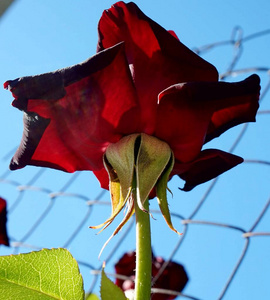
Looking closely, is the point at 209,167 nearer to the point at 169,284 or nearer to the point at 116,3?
the point at 116,3

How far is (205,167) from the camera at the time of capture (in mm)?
271

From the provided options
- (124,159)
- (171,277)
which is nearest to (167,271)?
(171,277)

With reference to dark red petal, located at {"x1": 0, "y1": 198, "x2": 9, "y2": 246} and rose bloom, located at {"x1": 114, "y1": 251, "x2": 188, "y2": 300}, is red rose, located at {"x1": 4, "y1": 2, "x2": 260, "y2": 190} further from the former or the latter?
rose bloom, located at {"x1": 114, "y1": 251, "x2": 188, "y2": 300}

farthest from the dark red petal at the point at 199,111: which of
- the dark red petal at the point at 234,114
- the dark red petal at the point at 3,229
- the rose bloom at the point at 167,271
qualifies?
the rose bloom at the point at 167,271

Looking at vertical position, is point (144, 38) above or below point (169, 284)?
above

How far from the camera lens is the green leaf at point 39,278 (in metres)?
0.21

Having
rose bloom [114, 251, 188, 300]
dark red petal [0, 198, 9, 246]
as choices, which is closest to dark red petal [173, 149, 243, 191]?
dark red petal [0, 198, 9, 246]

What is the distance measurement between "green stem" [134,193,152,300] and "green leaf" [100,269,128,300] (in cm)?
1

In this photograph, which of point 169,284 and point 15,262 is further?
point 169,284

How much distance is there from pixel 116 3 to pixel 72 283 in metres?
0.12

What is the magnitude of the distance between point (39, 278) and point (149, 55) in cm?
11

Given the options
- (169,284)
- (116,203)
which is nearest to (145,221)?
(116,203)

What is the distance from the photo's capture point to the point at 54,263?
213 millimetres

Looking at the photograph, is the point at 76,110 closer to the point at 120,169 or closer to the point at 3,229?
the point at 120,169
